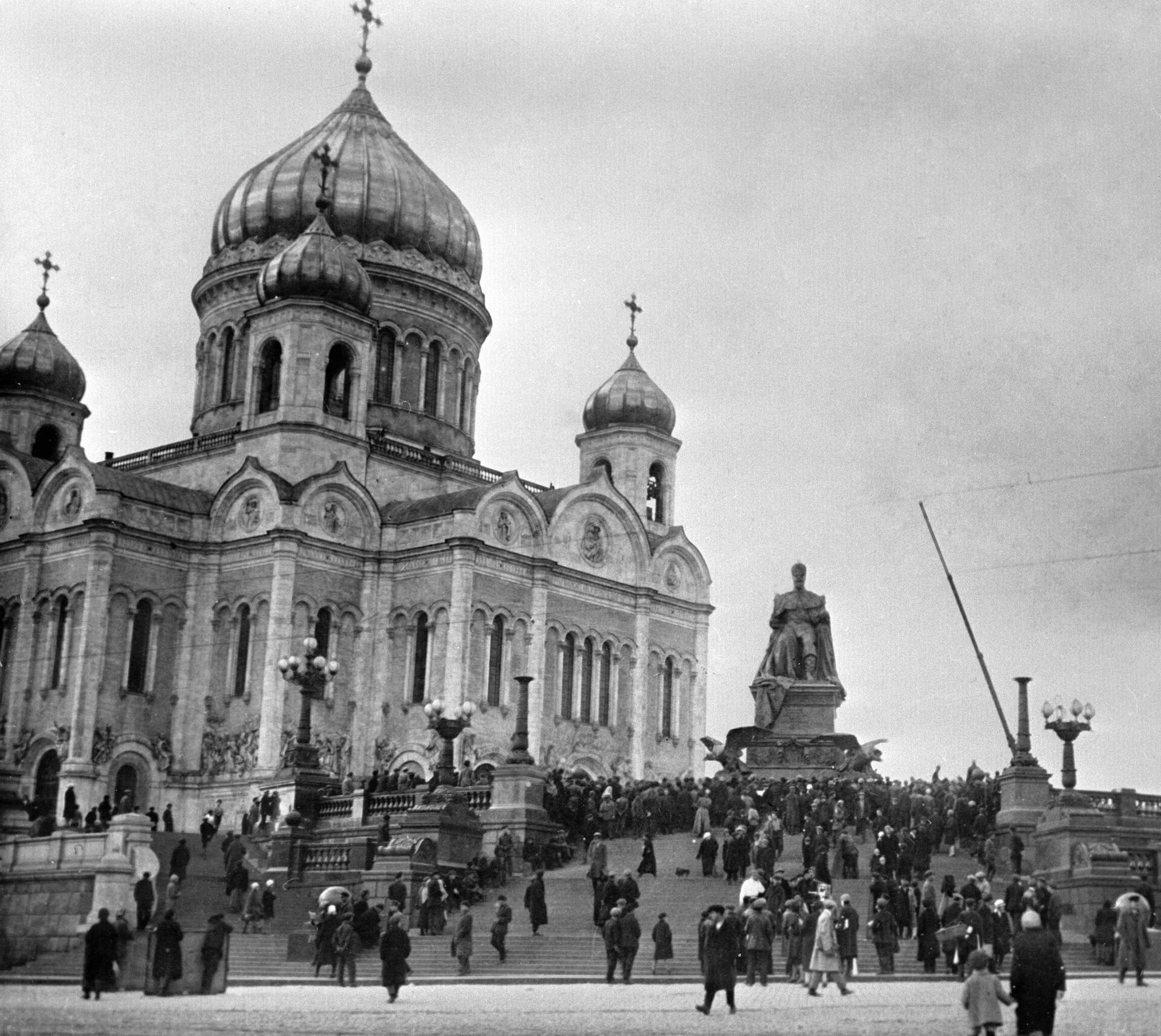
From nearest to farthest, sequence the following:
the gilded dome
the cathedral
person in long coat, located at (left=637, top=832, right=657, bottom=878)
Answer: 1. person in long coat, located at (left=637, top=832, right=657, bottom=878)
2. the cathedral
3. the gilded dome

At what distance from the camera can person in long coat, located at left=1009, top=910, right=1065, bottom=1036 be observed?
15.8m

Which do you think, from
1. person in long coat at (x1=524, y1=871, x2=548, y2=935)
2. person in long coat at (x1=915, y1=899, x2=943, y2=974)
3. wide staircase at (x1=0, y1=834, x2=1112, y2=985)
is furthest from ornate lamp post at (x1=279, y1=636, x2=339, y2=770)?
person in long coat at (x1=915, y1=899, x2=943, y2=974)

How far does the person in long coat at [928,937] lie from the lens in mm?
25781

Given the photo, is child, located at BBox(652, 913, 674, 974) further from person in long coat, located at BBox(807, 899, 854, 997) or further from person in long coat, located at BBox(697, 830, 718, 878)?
person in long coat, located at BBox(697, 830, 718, 878)

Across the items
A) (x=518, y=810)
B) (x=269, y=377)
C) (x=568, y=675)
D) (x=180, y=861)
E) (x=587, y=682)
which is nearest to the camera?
(x=180, y=861)

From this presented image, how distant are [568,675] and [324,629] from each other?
7.44 m

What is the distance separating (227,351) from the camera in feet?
190

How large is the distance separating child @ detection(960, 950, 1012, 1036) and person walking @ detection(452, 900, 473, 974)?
1154 centimetres

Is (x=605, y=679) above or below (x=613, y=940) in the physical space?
above

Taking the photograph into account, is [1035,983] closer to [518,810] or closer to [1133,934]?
[1133,934]

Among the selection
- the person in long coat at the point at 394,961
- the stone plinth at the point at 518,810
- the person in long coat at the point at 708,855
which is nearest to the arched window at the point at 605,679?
the stone plinth at the point at 518,810

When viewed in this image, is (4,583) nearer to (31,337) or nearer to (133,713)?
(133,713)

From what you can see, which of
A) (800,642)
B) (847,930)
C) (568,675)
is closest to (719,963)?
(847,930)

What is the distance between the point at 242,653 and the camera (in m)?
49.2
